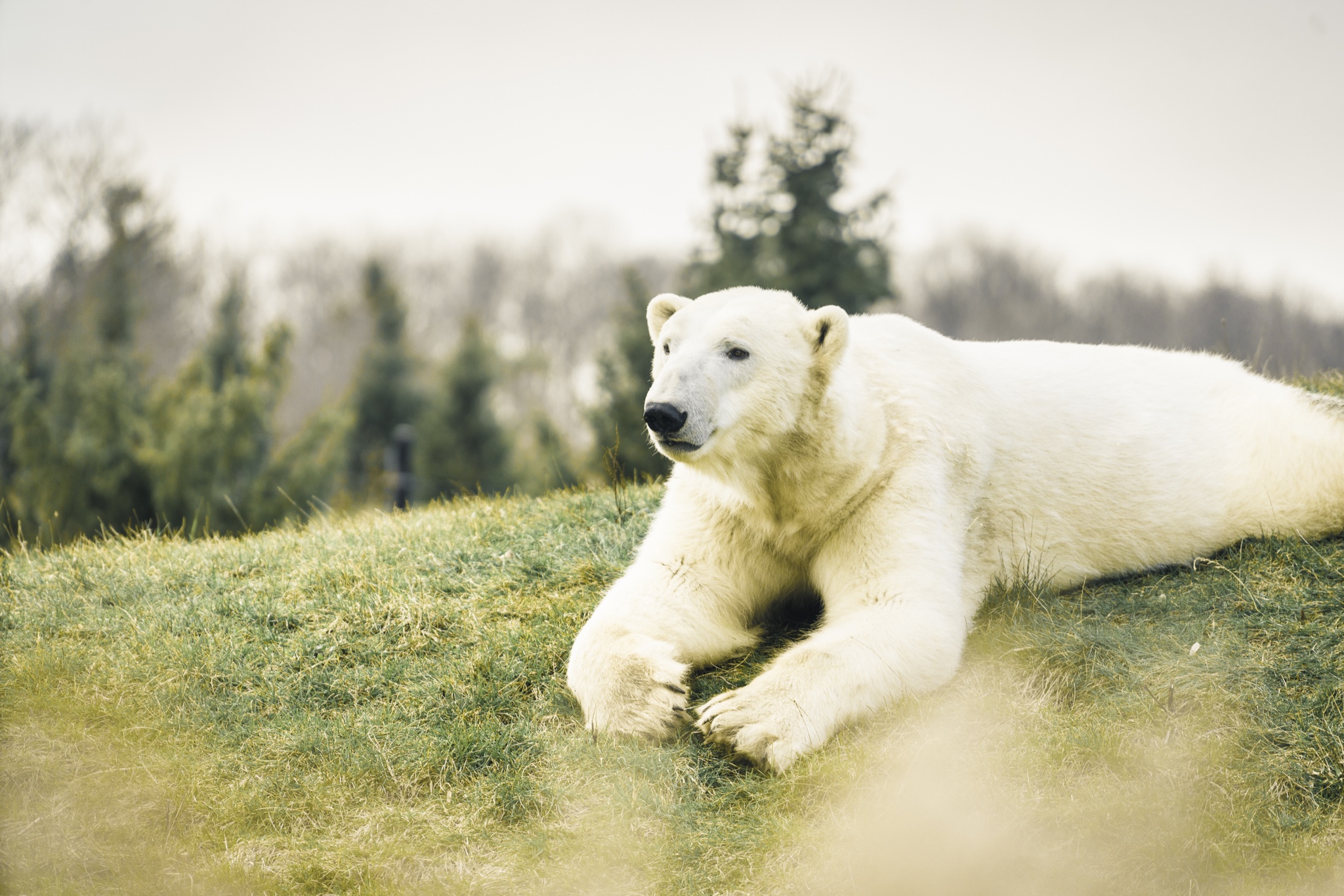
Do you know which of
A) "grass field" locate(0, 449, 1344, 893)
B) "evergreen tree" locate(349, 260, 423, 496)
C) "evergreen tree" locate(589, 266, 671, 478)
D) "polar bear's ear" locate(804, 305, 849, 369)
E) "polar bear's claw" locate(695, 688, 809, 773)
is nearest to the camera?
"grass field" locate(0, 449, 1344, 893)

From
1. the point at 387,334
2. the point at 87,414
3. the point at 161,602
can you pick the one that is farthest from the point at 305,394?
the point at 161,602

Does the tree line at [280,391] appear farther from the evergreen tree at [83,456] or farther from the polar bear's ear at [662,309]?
the polar bear's ear at [662,309]

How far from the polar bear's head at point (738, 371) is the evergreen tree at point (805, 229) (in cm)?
1140

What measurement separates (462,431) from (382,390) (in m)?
3.38

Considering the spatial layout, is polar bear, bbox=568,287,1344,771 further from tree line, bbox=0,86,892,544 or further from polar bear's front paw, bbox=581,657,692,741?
tree line, bbox=0,86,892,544

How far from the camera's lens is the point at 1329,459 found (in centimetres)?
453

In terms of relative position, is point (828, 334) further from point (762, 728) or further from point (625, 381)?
point (625, 381)

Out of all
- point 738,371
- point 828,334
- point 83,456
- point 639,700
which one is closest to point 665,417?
point 738,371

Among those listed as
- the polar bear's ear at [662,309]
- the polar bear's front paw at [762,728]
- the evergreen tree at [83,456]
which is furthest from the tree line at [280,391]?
the polar bear's front paw at [762,728]

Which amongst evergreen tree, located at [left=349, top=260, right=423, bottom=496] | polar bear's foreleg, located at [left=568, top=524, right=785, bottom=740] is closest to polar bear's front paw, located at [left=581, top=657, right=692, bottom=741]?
polar bear's foreleg, located at [left=568, top=524, right=785, bottom=740]

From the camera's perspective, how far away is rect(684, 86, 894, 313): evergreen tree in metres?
15.2

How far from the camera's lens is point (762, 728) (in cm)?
309

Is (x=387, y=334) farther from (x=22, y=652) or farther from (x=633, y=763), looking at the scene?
(x=633, y=763)

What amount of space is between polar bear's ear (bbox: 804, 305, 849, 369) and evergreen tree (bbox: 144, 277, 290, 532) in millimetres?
8088
